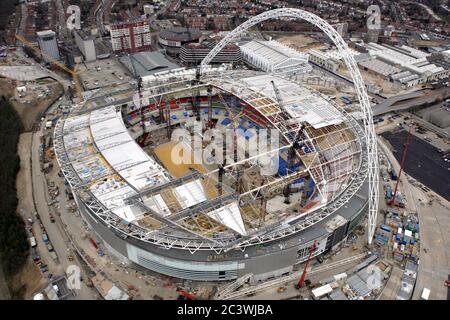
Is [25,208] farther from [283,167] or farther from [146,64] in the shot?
[146,64]

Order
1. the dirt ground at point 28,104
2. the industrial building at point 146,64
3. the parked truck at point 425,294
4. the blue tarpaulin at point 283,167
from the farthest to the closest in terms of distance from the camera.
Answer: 1. the industrial building at point 146,64
2. the dirt ground at point 28,104
3. the blue tarpaulin at point 283,167
4. the parked truck at point 425,294

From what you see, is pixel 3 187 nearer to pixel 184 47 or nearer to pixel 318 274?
pixel 318 274

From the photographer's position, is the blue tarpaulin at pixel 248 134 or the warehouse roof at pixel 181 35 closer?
the blue tarpaulin at pixel 248 134

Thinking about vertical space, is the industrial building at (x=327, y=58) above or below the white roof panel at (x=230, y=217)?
above

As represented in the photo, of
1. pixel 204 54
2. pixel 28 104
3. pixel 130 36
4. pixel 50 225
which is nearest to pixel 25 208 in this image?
pixel 50 225

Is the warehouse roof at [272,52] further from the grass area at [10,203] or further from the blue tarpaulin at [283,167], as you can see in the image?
the grass area at [10,203]

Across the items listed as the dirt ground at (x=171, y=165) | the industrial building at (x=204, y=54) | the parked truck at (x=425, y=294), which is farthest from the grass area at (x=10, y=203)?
the parked truck at (x=425, y=294)

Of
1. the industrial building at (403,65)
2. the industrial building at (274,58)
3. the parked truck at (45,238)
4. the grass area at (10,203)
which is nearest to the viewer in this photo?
the grass area at (10,203)
